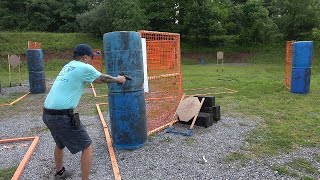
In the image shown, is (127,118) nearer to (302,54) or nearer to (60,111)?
(60,111)

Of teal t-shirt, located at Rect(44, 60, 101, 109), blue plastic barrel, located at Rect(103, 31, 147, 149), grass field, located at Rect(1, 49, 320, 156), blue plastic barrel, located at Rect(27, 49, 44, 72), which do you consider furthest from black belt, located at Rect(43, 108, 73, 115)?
blue plastic barrel, located at Rect(27, 49, 44, 72)

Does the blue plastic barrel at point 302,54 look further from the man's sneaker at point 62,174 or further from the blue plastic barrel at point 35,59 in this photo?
the blue plastic barrel at point 35,59

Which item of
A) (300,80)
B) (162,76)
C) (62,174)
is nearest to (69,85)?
(62,174)

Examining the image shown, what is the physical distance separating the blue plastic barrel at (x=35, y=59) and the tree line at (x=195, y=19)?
2136 cm

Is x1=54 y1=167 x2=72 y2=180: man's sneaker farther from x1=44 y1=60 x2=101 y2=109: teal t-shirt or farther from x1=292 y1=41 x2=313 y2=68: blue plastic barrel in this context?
x1=292 y1=41 x2=313 y2=68: blue plastic barrel

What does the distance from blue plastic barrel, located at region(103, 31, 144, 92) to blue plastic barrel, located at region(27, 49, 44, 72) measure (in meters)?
8.31

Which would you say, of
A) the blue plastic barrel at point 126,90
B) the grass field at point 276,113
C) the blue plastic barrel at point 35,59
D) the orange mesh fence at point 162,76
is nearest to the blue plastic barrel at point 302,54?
the grass field at point 276,113

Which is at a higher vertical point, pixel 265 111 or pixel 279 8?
pixel 279 8

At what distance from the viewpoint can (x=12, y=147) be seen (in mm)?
5750

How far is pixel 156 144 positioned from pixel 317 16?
111 feet

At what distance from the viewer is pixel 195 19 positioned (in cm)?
3631

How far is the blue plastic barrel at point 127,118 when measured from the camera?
5.14m

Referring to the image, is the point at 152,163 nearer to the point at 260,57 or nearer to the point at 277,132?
the point at 277,132

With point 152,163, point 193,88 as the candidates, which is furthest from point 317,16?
point 152,163
